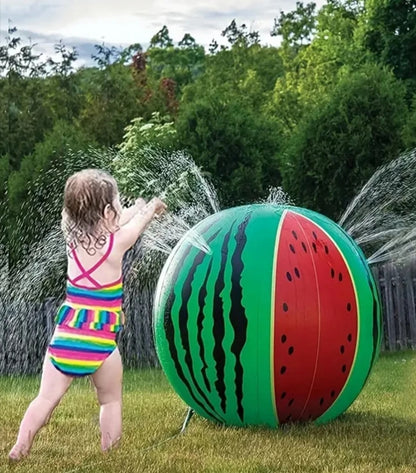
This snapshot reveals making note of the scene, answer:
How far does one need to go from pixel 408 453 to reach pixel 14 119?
21195mm

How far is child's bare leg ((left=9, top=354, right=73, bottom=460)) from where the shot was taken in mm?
4902

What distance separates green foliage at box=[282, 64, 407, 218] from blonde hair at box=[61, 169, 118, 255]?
8156 mm

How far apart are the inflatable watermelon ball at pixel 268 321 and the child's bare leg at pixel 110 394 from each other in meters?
0.68

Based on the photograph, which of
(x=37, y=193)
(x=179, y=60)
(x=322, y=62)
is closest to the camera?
(x=37, y=193)

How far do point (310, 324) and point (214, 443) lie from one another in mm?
852

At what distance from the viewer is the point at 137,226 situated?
16.5 ft

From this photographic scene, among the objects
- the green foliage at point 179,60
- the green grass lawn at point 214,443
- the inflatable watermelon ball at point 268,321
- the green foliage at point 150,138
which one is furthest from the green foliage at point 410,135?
the green foliage at point 179,60

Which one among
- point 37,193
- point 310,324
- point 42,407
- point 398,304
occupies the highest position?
point 37,193

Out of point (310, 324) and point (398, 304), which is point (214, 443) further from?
point (398, 304)

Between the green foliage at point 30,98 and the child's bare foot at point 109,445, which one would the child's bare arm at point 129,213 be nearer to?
the child's bare foot at point 109,445

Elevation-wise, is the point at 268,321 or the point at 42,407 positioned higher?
the point at 268,321

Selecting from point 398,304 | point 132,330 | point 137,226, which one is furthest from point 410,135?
point 137,226

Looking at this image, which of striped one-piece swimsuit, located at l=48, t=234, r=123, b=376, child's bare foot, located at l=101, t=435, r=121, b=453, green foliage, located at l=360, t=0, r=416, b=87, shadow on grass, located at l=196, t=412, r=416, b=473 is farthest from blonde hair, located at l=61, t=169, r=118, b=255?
green foliage, located at l=360, t=0, r=416, b=87

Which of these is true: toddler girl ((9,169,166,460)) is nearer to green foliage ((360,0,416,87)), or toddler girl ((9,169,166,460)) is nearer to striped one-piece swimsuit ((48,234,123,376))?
striped one-piece swimsuit ((48,234,123,376))
